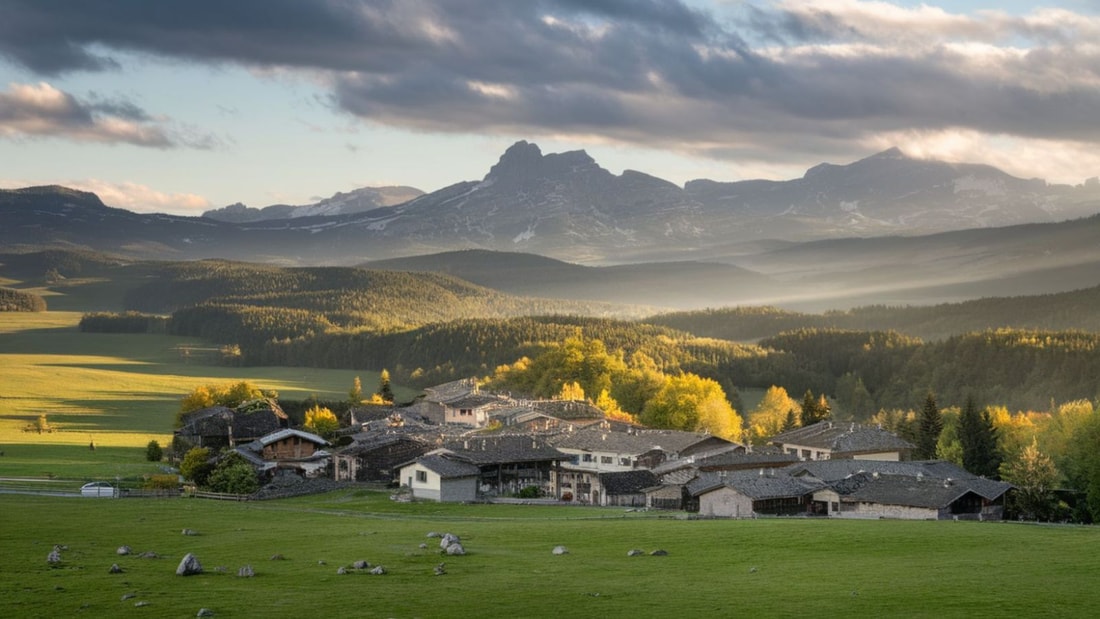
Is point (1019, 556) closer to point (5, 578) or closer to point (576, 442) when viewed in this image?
point (5, 578)

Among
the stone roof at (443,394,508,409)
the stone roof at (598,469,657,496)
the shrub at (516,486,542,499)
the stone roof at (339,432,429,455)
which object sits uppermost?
the stone roof at (443,394,508,409)

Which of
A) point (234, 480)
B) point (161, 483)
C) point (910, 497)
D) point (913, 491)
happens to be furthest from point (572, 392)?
point (910, 497)

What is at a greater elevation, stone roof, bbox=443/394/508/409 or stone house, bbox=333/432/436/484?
stone roof, bbox=443/394/508/409

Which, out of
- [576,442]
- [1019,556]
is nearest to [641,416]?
[576,442]

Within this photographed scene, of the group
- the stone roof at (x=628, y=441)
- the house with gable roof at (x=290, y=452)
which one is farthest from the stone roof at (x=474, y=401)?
the stone roof at (x=628, y=441)

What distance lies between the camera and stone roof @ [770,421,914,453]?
11381 cm

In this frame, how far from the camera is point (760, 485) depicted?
8062cm

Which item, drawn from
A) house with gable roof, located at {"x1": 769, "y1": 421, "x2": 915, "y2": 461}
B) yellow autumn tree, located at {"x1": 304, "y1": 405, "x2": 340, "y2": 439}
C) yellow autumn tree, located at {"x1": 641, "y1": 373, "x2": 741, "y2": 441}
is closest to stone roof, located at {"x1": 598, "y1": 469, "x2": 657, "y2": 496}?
house with gable roof, located at {"x1": 769, "y1": 421, "x2": 915, "y2": 461}

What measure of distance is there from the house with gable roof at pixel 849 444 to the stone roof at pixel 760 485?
91.5 feet

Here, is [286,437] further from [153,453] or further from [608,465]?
[608,465]

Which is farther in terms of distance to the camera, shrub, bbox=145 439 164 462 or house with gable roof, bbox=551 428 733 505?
shrub, bbox=145 439 164 462

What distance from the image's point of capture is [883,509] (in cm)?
7894

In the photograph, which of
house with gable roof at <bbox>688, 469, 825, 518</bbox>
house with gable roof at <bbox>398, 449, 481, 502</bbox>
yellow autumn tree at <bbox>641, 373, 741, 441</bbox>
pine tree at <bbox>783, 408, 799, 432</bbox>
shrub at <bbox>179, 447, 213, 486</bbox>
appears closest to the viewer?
house with gable roof at <bbox>688, 469, 825, 518</bbox>

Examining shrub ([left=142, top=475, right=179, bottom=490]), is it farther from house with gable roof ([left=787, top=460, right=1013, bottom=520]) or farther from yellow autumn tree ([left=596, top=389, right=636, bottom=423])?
yellow autumn tree ([left=596, top=389, right=636, bottom=423])
